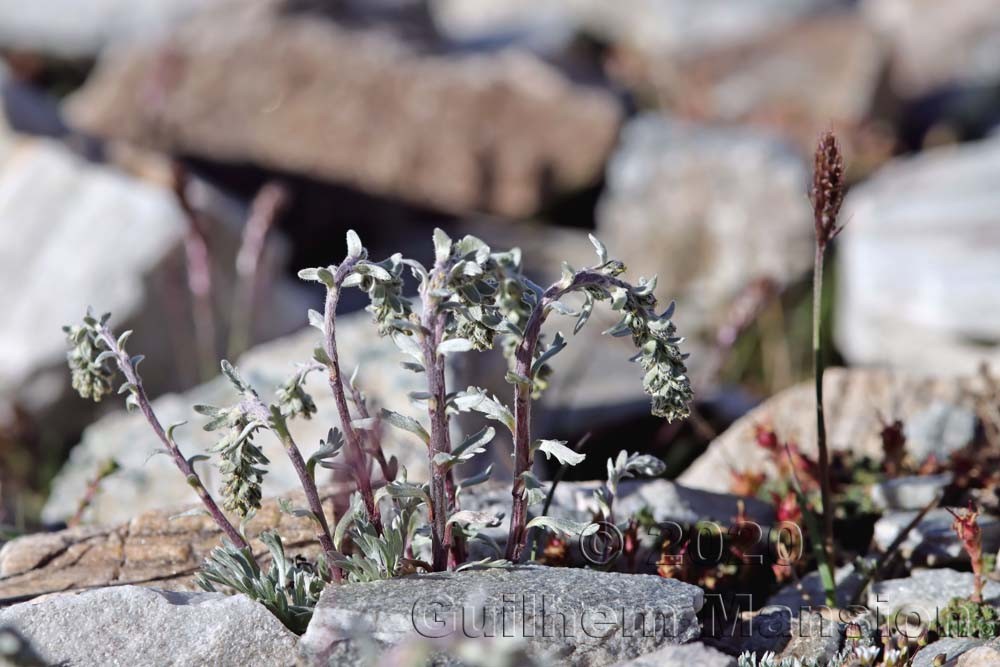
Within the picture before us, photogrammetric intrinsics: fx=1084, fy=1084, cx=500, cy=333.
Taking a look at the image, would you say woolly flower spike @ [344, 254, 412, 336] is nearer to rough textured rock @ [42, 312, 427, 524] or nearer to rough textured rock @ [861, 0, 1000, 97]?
rough textured rock @ [42, 312, 427, 524]

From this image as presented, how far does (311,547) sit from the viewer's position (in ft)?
10.9

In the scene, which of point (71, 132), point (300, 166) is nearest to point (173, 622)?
point (71, 132)

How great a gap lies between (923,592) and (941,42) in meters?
14.6

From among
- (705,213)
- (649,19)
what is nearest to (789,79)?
(705,213)

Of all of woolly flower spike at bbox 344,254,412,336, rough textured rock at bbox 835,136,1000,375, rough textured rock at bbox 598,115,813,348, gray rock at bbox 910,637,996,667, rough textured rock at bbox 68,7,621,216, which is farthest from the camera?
rough textured rock at bbox 68,7,621,216

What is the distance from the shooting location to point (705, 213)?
8.83 meters

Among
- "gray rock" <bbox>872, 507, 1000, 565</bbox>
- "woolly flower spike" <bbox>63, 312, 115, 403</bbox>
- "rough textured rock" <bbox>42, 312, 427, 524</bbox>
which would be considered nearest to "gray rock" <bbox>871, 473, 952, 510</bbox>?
"gray rock" <bbox>872, 507, 1000, 565</bbox>

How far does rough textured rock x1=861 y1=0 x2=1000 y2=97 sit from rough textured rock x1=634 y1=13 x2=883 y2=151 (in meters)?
1.67

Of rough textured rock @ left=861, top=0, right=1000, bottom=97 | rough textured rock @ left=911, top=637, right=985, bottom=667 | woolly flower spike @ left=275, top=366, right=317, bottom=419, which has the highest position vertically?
rough textured rock @ left=861, top=0, right=1000, bottom=97

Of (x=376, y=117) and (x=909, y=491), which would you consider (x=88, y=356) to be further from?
(x=376, y=117)

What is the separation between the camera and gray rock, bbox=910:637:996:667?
2893 millimetres

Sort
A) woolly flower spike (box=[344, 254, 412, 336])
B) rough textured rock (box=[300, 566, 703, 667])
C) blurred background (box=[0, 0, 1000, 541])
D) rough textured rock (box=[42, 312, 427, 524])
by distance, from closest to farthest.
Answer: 1. rough textured rock (box=[300, 566, 703, 667])
2. woolly flower spike (box=[344, 254, 412, 336])
3. rough textured rock (box=[42, 312, 427, 524])
4. blurred background (box=[0, 0, 1000, 541])

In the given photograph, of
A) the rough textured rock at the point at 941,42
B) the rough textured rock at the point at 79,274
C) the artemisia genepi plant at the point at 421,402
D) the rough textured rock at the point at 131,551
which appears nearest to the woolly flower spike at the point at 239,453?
the artemisia genepi plant at the point at 421,402

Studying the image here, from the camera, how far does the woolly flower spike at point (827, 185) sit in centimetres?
283
